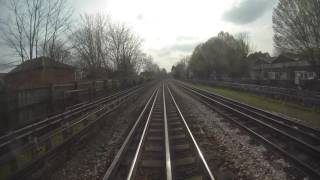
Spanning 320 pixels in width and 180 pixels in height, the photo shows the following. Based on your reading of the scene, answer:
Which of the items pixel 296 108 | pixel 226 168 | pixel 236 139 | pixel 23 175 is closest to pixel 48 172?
pixel 23 175

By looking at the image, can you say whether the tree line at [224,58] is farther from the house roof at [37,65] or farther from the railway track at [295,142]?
the railway track at [295,142]

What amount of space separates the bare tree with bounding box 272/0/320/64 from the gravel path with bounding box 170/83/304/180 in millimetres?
20032

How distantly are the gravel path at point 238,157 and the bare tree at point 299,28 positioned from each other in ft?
65.7

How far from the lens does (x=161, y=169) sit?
6688 mm

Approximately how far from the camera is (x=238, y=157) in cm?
743

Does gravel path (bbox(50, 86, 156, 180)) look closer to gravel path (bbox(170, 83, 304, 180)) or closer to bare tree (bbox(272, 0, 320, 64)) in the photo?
gravel path (bbox(170, 83, 304, 180))

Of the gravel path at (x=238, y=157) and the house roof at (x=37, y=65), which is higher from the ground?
the house roof at (x=37, y=65)

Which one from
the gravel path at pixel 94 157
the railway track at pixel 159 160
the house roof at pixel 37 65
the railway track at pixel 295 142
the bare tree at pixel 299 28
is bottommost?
the gravel path at pixel 94 157

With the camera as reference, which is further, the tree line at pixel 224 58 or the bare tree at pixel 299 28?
the tree line at pixel 224 58

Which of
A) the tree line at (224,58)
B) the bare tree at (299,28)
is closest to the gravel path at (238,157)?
the bare tree at (299,28)

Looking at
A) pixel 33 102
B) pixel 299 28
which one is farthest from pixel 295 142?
pixel 299 28

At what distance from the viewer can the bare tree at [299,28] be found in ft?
84.7

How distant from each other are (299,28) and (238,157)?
24478 millimetres

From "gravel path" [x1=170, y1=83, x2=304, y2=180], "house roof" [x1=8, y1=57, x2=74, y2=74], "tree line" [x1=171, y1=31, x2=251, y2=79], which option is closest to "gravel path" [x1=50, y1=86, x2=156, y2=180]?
"gravel path" [x1=170, y1=83, x2=304, y2=180]
